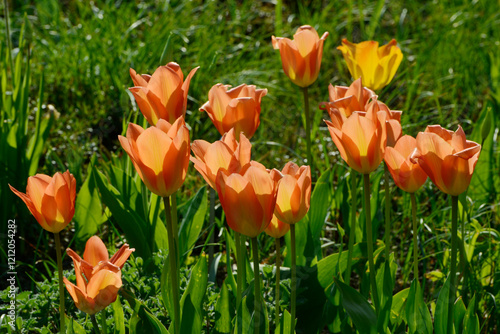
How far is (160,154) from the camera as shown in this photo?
0.99 meters

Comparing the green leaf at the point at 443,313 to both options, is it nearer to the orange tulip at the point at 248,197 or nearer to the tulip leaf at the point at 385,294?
the tulip leaf at the point at 385,294

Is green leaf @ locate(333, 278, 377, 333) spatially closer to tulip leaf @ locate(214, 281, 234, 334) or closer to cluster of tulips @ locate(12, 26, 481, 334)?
cluster of tulips @ locate(12, 26, 481, 334)

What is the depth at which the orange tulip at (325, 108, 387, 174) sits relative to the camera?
1062 millimetres

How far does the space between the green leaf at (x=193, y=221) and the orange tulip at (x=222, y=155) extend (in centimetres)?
67

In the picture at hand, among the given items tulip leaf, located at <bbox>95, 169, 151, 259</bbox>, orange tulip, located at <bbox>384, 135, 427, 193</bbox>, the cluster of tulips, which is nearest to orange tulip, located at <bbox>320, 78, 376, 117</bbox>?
the cluster of tulips

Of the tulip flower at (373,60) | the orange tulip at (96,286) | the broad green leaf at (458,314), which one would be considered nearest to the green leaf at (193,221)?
the tulip flower at (373,60)

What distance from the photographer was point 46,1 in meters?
3.55

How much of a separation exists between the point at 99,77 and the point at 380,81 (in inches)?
67.7

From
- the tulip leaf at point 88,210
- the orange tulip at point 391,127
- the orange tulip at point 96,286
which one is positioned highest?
the orange tulip at point 391,127

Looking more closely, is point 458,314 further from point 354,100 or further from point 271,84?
→ point 271,84

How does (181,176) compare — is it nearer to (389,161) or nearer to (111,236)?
(389,161)

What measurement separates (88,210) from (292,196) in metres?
1.11

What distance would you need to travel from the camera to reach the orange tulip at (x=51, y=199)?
1063 mm

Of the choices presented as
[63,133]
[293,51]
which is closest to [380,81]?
[293,51]
